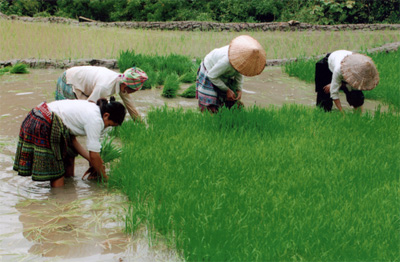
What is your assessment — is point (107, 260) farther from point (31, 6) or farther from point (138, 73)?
point (31, 6)

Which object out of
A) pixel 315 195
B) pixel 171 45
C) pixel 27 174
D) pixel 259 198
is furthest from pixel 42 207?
pixel 171 45

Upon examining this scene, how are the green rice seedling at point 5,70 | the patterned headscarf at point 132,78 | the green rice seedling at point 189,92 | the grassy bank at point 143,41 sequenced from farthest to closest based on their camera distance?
1. the grassy bank at point 143,41
2. the green rice seedling at point 5,70
3. the green rice seedling at point 189,92
4. the patterned headscarf at point 132,78

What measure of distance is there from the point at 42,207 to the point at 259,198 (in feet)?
5.30

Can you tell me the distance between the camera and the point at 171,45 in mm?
9906

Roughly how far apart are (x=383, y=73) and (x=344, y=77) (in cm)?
300

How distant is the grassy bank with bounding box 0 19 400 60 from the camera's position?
8.81m

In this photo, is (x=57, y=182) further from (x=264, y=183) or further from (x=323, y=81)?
(x=323, y=81)

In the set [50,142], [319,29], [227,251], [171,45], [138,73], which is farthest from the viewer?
[319,29]

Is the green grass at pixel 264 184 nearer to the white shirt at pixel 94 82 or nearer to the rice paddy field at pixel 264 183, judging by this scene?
the rice paddy field at pixel 264 183

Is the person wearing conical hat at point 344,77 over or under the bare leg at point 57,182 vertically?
over

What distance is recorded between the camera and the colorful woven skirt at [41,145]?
358 centimetres

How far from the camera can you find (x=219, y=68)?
475 cm

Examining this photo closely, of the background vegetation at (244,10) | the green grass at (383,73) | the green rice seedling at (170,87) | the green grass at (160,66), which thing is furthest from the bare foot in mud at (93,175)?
the background vegetation at (244,10)

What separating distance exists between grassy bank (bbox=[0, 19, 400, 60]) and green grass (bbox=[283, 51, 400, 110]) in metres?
0.86
